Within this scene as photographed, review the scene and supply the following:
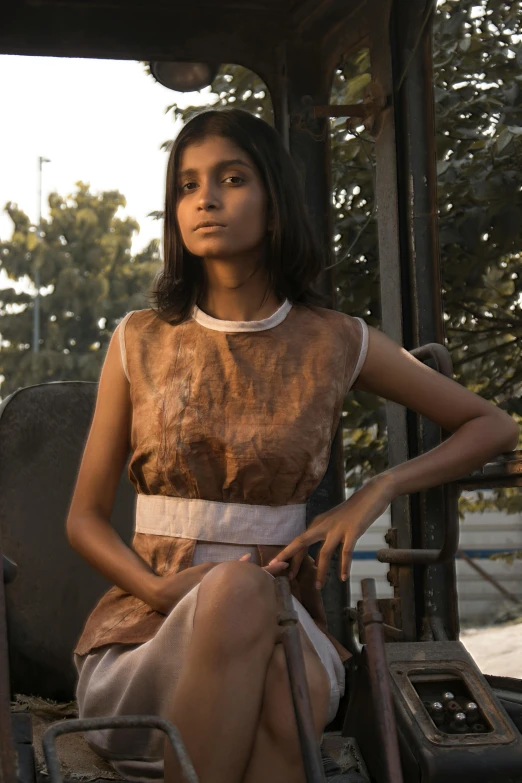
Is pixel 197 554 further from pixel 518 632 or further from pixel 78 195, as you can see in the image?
pixel 78 195

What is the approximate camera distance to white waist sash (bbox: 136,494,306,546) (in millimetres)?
2244

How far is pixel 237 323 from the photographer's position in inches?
95.3

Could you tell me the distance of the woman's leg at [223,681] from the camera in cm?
182

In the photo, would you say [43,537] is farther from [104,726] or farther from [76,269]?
[76,269]

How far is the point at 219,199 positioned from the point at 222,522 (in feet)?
2.10

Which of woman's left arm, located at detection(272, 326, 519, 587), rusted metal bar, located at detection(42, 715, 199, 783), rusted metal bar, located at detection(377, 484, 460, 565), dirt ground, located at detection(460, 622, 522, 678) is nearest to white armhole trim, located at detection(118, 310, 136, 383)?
woman's left arm, located at detection(272, 326, 519, 587)

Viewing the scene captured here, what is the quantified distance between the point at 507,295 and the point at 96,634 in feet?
10.6

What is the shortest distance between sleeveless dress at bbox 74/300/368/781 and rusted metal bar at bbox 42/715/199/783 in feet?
1.37

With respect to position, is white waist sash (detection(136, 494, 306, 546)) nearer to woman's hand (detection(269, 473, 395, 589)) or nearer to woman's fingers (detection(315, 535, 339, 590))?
woman's hand (detection(269, 473, 395, 589))

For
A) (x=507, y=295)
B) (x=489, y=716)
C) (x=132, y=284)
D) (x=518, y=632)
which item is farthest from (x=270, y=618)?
(x=132, y=284)

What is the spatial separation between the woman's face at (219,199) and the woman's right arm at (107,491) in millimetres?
288

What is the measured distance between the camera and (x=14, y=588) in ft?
10.1

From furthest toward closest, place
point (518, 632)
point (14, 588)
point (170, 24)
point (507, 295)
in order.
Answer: point (518, 632) → point (507, 295) → point (170, 24) → point (14, 588)

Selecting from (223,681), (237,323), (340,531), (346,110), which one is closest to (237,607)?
(223,681)
